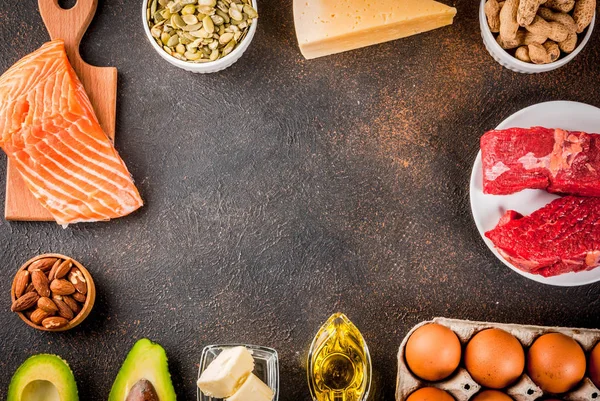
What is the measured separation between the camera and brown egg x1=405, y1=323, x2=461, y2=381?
4.22 ft

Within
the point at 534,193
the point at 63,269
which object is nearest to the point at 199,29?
the point at 63,269

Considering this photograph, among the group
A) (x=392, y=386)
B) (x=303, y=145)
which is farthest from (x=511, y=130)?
(x=392, y=386)

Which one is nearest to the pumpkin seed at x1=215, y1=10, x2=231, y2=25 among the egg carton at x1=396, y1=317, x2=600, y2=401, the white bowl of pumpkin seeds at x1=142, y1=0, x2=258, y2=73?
the white bowl of pumpkin seeds at x1=142, y1=0, x2=258, y2=73

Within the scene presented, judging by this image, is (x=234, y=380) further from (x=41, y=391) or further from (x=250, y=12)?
(x=250, y=12)

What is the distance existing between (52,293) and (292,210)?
608mm

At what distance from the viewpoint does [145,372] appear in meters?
1.41

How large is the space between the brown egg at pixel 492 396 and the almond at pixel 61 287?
0.96 m

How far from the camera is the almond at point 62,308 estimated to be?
1.43 m

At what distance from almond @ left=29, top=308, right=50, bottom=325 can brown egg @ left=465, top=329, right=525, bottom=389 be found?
976 mm

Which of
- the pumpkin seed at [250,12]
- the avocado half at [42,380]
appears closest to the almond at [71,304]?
the avocado half at [42,380]

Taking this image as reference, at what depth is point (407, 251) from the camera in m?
1.50

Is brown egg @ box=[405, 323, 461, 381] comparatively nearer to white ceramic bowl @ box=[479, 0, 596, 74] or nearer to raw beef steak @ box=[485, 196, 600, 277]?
raw beef steak @ box=[485, 196, 600, 277]

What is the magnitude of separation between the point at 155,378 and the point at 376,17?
1004mm

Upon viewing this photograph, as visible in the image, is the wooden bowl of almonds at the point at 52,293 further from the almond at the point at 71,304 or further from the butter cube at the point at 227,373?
the butter cube at the point at 227,373
